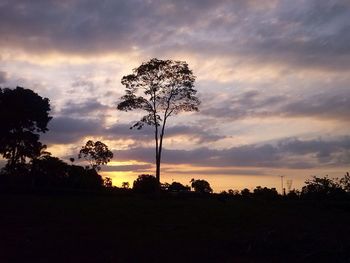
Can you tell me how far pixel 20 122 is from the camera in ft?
184

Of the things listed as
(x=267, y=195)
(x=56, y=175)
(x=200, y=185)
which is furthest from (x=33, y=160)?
(x=200, y=185)

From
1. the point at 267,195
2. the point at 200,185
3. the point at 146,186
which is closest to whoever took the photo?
the point at 267,195

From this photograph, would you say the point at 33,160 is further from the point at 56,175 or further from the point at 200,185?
the point at 200,185

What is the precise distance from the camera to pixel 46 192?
42062 mm

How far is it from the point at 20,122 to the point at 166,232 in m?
39.0

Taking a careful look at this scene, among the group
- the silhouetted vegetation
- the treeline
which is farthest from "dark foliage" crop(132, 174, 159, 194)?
the silhouetted vegetation

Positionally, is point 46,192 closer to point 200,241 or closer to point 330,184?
point 200,241

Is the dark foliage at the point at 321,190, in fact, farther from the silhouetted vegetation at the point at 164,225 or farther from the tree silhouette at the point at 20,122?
the tree silhouette at the point at 20,122

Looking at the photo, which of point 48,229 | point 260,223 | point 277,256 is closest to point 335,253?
point 277,256

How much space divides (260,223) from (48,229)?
12.7 meters

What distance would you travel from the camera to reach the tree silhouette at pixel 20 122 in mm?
55406

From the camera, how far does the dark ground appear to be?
16922mm

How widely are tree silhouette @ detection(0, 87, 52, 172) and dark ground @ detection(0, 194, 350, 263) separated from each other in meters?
22.5

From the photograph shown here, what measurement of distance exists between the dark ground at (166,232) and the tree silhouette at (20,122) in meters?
22.5
